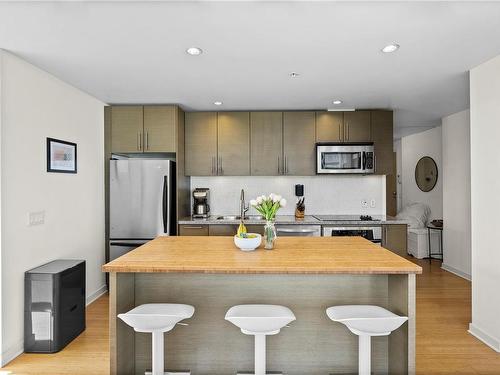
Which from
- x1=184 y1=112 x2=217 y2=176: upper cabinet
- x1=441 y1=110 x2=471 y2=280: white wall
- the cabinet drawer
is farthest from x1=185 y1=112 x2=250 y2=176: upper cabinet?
x1=441 y1=110 x2=471 y2=280: white wall

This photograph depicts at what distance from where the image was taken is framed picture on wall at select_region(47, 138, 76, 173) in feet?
10.4

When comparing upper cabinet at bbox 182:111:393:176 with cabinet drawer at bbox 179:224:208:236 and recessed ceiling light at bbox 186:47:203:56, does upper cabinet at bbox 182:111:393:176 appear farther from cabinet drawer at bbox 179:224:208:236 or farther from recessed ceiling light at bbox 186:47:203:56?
recessed ceiling light at bbox 186:47:203:56

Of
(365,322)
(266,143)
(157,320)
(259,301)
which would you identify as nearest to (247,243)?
(259,301)

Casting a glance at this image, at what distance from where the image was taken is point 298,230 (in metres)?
4.16

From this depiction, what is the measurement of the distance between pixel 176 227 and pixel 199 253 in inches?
85.1

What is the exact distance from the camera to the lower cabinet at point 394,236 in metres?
4.21

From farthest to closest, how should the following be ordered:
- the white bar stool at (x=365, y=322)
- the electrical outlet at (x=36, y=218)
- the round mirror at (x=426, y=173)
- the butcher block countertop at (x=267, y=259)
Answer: the round mirror at (x=426, y=173), the electrical outlet at (x=36, y=218), the butcher block countertop at (x=267, y=259), the white bar stool at (x=365, y=322)

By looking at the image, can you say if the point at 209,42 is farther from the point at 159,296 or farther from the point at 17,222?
the point at 17,222

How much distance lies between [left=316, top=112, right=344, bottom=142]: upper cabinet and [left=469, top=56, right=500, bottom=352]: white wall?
1.68m

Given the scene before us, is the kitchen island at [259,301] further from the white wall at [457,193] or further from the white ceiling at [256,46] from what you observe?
the white wall at [457,193]

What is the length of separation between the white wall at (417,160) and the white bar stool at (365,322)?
516 centimetres

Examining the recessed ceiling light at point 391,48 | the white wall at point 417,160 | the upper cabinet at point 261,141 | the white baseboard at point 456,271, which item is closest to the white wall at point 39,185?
the upper cabinet at point 261,141

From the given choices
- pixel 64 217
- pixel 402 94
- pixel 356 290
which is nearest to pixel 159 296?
pixel 356 290

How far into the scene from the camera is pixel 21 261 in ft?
9.12
